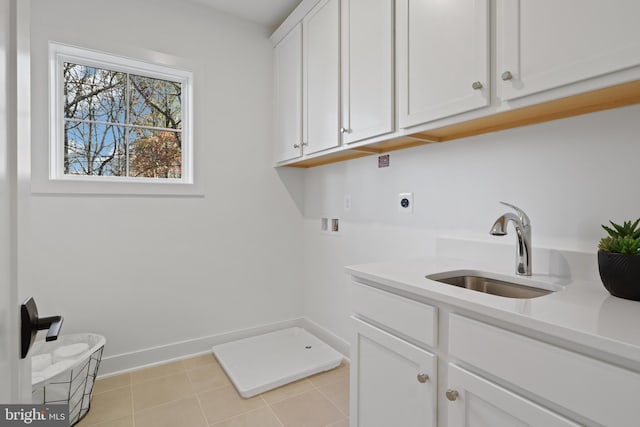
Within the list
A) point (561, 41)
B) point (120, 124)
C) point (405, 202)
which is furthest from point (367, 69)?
point (120, 124)

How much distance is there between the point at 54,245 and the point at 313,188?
1783mm

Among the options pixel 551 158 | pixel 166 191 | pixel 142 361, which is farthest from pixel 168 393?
pixel 551 158

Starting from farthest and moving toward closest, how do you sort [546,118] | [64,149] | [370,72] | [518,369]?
[64,149] < [370,72] < [546,118] < [518,369]

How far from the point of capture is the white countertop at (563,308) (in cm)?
67

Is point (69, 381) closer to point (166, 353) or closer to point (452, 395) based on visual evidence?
point (166, 353)

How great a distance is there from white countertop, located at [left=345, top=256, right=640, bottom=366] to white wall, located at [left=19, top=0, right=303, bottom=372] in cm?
157

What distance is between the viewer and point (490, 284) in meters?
1.31

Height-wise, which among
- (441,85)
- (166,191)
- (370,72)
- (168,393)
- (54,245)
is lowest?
(168,393)

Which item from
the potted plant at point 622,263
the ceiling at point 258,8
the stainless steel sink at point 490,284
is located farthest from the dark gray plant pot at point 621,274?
the ceiling at point 258,8

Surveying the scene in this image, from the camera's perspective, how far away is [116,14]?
2113mm

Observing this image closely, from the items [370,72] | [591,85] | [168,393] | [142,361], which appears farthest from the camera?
[142,361]

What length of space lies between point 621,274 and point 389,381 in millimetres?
796

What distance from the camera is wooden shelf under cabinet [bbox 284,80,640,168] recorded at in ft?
3.24

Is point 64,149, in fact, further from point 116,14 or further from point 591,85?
point 591,85
